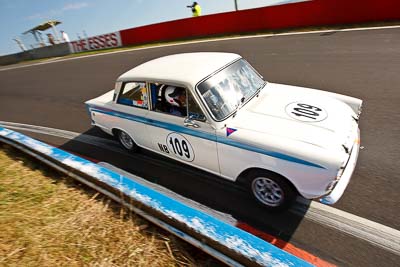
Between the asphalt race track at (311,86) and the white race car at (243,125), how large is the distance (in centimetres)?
38

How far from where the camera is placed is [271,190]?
3.21 m

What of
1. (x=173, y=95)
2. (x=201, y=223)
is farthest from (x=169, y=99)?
(x=201, y=223)

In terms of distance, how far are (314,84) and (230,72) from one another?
4021 mm

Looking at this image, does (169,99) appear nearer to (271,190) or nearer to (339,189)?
(271,190)

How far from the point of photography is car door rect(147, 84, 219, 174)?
3393mm

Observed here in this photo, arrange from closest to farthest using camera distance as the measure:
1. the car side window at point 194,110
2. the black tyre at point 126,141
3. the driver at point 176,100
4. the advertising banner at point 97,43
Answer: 1. the car side window at point 194,110
2. the driver at point 176,100
3. the black tyre at point 126,141
4. the advertising banner at point 97,43

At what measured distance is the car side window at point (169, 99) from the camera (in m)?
3.59

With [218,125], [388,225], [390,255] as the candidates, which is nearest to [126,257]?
[218,125]

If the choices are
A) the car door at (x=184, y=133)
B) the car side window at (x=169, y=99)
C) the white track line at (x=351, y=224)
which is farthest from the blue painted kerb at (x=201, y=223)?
the white track line at (x=351, y=224)

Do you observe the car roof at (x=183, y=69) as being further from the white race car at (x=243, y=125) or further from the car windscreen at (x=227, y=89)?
the car windscreen at (x=227, y=89)

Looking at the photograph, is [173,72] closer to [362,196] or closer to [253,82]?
[253,82]

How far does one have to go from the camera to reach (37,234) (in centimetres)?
267

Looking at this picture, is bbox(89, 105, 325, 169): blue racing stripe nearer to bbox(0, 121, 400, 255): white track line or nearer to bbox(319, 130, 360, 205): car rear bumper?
bbox(319, 130, 360, 205): car rear bumper

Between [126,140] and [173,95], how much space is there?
1715 millimetres
